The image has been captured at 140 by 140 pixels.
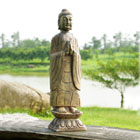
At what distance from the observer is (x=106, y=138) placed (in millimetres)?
3910

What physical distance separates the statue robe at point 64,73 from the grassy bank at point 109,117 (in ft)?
11.3

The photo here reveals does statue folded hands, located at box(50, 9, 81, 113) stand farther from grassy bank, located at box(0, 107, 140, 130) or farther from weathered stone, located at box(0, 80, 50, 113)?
weathered stone, located at box(0, 80, 50, 113)

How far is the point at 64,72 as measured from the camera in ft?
13.3

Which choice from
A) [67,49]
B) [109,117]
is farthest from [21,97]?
[67,49]

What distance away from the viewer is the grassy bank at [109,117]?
7.52 meters

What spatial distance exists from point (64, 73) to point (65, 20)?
2.44 ft

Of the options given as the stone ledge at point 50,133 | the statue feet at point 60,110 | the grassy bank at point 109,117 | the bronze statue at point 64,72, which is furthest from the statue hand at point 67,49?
the grassy bank at point 109,117

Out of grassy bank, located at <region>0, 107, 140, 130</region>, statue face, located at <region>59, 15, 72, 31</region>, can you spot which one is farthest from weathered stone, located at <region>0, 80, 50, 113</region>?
statue face, located at <region>59, 15, 72, 31</region>

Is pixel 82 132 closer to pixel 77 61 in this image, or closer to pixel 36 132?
pixel 36 132

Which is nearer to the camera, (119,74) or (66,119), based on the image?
(66,119)

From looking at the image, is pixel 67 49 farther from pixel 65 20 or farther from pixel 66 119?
pixel 66 119

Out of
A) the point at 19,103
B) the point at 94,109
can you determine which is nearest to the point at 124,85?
the point at 94,109

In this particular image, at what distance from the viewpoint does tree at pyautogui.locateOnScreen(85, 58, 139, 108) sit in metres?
10.5

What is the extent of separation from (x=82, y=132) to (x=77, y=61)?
102cm
